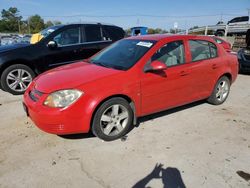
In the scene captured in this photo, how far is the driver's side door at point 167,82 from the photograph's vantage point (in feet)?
12.3

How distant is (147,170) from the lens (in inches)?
114

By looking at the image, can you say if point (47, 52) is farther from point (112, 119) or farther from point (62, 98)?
point (112, 119)

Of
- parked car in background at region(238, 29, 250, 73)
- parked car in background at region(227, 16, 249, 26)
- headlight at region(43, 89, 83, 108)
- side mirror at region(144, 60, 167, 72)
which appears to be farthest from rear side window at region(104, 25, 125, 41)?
parked car in background at region(227, 16, 249, 26)

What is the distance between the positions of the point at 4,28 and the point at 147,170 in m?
78.7

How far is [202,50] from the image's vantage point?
15.2 ft

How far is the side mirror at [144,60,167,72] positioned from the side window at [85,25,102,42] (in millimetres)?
3468

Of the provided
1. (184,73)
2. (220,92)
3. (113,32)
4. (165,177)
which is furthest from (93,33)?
(165,177)

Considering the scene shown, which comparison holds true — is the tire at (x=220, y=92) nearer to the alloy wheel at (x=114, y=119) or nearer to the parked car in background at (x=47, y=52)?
the alloy wheel at (x=114, y=119)

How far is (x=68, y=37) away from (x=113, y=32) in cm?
148

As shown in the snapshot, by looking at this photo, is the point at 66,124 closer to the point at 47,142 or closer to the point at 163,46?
the point at 47,142

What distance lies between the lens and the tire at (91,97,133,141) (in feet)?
11.1

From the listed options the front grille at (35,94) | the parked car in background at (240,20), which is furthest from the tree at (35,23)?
the front grille at (35,94)

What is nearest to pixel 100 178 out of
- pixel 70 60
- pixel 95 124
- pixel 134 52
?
pixel 95 124

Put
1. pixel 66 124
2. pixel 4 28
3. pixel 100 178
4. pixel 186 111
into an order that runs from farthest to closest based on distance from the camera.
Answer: pixel 4 28, pixel 186 111, pixel 66 124, pixel 100 178
